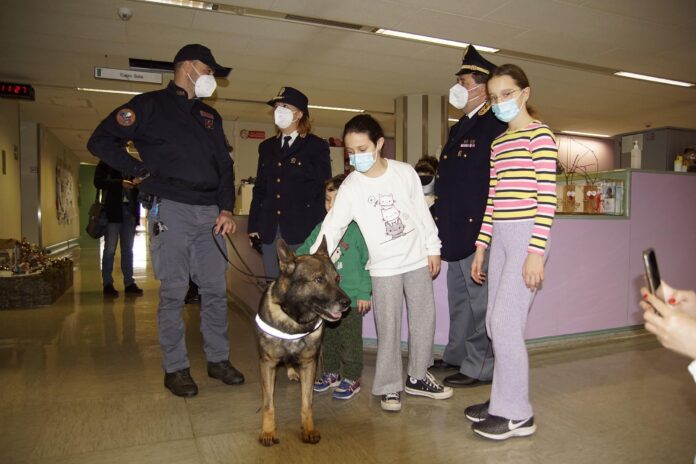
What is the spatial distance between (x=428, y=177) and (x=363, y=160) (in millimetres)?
1552

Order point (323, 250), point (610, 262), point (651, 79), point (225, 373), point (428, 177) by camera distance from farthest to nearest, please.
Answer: point (651, 79), point (610, 262), point (428, 177), point (225, 373), point (323, 250)

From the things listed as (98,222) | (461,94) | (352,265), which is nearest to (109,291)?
(98,222)

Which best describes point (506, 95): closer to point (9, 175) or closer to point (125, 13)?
point (125, 13)

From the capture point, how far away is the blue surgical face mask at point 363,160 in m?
2.62

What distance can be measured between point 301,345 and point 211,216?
3.94ft

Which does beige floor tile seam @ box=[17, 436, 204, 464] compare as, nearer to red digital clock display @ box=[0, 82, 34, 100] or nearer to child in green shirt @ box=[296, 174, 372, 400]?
child in green shirt @ box=[296, 174, 372, 400]

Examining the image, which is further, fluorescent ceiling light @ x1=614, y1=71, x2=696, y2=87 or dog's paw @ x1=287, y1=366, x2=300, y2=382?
fluorescent ceiling light @ x1=614, y1=71, x2=696, y2=87

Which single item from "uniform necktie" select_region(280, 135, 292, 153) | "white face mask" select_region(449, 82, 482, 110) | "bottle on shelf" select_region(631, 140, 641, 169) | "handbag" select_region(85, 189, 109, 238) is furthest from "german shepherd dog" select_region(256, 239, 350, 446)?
"handbag" select_region(85, 189, 109, 238)

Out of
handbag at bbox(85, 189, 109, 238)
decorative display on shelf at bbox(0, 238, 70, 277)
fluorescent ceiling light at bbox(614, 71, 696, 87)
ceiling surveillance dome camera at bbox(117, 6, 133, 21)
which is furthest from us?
fluorescent ceiling light at bbox(614, 71, 696, 87)

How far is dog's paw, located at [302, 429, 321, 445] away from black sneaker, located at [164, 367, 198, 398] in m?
0.93

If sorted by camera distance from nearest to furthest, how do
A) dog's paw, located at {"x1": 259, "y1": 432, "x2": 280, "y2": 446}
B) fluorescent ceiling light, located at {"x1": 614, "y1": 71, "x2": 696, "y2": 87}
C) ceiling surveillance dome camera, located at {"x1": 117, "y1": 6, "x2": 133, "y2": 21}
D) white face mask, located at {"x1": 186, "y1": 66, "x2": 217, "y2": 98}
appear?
dog's paw, located at {"x1": 259, "y1": 432, "x2": 280, "y2": 446} → white face mask, located at {"x1": 186, "y1": 66, "x2": 217, "y2": 98} → ceiling surveillance dome camera, located at {"x1": 117, "y1": 6, "x2": 133, "y2": 21} → fluorescent ceiling light, located at {"x1": 614, "y1": 71, "x2": 696, "y2": 87}

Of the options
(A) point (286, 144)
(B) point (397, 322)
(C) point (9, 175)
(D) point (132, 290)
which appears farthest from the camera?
(C) point (9, 175)

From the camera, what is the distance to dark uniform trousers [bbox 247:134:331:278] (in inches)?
129

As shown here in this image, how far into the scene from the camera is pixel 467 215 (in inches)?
115
